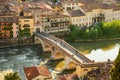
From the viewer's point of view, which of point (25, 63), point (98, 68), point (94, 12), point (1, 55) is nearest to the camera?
point (98, 68)

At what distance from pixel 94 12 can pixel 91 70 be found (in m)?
24.5

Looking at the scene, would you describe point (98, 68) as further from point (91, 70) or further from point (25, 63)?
point (25, 63)

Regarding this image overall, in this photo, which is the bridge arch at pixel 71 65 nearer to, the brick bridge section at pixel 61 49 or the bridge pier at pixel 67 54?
the bridge pier at pixel 67 54

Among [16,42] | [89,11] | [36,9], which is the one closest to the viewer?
[16,42]

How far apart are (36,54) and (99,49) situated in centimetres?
837

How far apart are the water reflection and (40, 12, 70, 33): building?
4.22 metres

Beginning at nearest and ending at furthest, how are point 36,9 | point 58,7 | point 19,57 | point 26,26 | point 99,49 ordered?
point 19,57, point 99,49, point 26,26, point 36,9, point 58,7

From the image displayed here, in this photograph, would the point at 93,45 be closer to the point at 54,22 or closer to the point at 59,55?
the point at 54,22

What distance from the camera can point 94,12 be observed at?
55594mm

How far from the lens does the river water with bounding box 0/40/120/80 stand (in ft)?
128

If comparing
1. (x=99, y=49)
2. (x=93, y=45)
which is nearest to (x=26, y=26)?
(x=93, y=45)

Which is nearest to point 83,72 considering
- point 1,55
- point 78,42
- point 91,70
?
point 91,70

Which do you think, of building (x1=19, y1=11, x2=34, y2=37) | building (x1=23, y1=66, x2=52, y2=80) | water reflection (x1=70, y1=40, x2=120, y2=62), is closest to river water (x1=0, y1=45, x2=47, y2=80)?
building (x1=19, y1=11, x2=34, y2=37)

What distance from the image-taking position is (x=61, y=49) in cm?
3950
